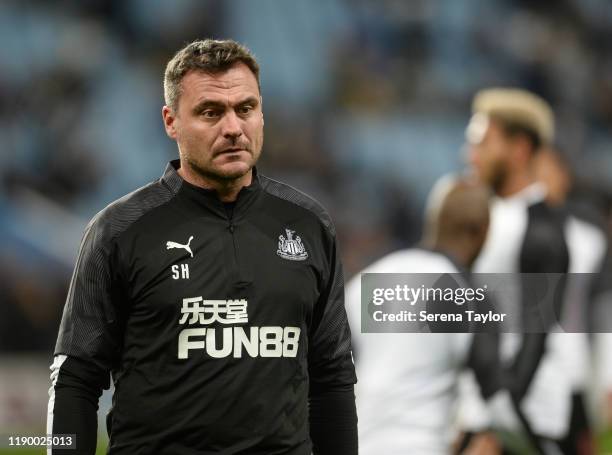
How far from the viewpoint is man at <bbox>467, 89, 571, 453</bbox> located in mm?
4145

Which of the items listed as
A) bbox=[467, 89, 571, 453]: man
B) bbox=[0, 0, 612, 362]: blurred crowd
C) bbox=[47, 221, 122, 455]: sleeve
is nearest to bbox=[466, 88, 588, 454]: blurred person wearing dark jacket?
bbox=[467, 89, 571, 453]: man

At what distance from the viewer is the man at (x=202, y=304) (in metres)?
1.77

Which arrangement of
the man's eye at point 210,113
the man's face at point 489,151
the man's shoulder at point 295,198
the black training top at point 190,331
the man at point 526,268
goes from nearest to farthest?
the black training top at point 190,331 → the man's eye at point 210,113 → the man's shoulder at point 295,198 → the man at point 526,268 → the man's face at point 489,151

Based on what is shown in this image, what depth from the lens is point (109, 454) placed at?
1822 millimetres

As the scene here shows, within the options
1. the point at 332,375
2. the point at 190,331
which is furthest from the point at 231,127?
the point at 332,375

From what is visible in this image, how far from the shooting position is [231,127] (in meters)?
1.83

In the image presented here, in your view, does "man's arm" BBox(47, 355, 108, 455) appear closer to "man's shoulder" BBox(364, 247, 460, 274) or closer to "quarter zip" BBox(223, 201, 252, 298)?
"quarter zip" BBox(223, 201, 252, 298)

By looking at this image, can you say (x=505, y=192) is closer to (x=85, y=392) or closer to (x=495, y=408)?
(x=495, y=408)

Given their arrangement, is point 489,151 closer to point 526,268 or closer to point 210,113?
point 526,268

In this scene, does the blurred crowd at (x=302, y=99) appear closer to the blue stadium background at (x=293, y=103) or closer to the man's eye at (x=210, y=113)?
the blue stadium background at (x=293, y=103)

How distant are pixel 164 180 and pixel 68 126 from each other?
A: 3.83 meters

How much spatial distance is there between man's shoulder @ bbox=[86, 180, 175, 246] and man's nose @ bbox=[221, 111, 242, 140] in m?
0.18

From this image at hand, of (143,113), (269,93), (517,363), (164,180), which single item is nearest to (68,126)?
(143,113)

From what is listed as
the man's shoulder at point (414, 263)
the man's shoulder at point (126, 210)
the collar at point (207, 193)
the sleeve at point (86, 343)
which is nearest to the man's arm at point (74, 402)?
the sleeve at point (86, 343)
